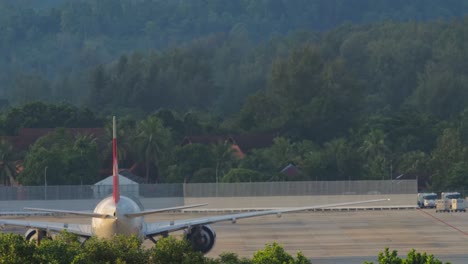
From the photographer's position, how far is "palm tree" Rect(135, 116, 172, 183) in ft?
427

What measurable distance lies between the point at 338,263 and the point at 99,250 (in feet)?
82.6

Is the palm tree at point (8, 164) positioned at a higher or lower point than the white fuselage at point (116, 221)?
higher

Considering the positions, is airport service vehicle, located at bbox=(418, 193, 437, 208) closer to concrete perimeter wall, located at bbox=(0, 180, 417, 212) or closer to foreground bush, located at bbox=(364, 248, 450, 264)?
concrete perimeter wall, located at bbox=(0, 180, 417, 212)

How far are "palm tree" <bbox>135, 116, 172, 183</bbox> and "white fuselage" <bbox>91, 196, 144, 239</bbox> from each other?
266 feet

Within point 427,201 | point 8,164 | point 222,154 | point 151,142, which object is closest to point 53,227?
point 427,201

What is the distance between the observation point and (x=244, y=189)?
96.4m

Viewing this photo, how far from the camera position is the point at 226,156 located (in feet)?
420

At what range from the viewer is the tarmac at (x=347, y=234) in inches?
2362

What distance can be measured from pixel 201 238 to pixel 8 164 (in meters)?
73.6

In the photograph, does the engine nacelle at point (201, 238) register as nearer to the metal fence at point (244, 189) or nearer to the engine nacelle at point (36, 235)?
the engine nacelle at point (36, 235)

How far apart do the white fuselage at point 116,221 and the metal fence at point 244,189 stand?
45.8 metres

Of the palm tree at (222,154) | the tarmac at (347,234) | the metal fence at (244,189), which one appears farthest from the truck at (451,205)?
the palm tree at (222,154)

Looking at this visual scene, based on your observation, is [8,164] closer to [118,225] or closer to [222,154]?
[222,154]

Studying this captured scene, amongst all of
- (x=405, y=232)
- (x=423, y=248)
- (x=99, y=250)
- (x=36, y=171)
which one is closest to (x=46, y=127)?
(x=36, y=171)
